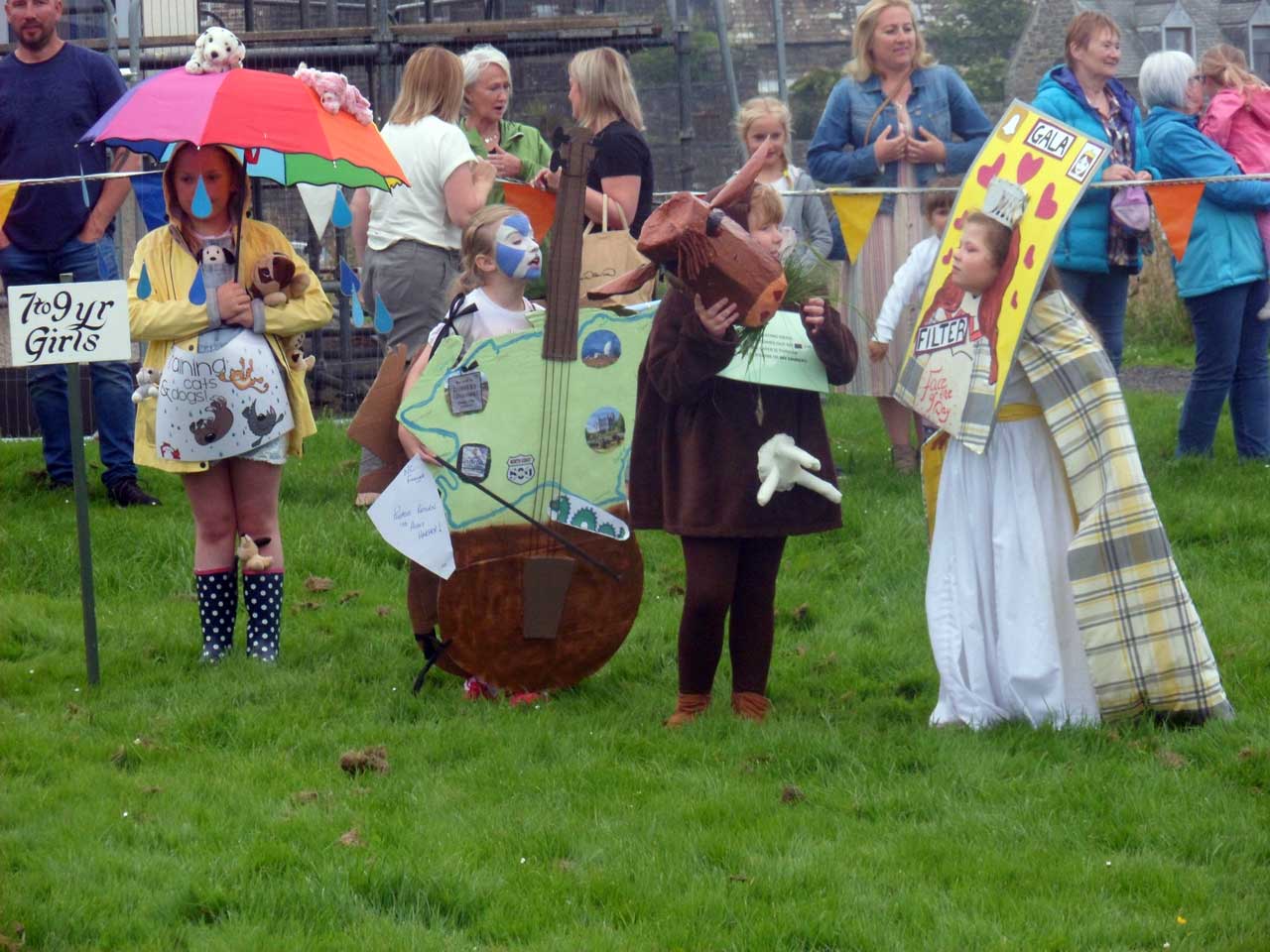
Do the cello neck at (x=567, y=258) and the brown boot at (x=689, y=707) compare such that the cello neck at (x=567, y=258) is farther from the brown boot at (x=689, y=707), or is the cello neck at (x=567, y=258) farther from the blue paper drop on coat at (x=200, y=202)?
the blue paper drop on coat at (x=200, y=202)

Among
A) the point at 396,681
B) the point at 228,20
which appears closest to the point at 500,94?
the point at 396,681

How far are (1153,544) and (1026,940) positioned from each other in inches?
69.0

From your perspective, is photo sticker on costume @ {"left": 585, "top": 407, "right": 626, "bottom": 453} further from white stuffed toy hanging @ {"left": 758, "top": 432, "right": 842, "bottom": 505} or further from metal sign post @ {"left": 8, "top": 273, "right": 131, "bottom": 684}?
metal sign post @ {"left": 8, "top": 273, "right": 131, "bottom": 684}

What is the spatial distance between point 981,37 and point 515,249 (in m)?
28.0

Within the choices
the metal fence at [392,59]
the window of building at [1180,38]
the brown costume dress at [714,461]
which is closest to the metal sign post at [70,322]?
the brown costume dress at [714,461]

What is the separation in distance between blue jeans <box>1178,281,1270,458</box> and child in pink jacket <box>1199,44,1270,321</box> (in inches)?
6.9

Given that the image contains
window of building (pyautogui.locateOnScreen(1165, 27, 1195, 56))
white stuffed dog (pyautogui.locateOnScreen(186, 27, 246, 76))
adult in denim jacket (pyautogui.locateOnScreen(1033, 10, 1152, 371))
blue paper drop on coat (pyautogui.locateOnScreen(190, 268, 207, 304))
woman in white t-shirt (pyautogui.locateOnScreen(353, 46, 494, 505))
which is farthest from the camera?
window of building (pyautogui.locateOnScreen(1165, 27, 1195, 56))

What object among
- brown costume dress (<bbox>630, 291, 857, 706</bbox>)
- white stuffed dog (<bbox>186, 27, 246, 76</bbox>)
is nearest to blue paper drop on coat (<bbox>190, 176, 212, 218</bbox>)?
white stuffed dog (<bbox>186, 27, 246, 76</bbox>)

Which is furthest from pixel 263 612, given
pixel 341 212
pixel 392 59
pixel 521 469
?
pixel 392 59

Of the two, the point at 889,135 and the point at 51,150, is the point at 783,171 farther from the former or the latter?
the point at 51,150

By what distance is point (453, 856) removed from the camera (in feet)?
15.8

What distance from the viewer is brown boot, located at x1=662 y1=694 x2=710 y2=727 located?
19.9ft

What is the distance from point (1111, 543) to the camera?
5613 millimetres

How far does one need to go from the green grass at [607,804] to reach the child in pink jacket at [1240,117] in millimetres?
2581
